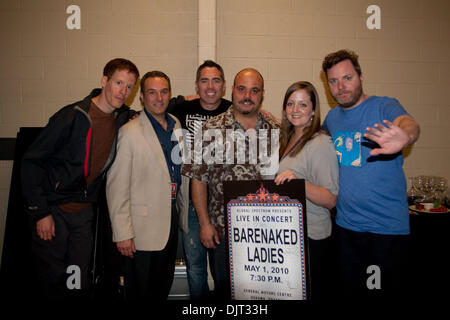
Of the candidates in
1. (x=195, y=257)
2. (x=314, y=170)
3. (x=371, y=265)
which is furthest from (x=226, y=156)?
(x=371, y=265)

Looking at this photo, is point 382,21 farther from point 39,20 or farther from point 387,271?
point 39,20

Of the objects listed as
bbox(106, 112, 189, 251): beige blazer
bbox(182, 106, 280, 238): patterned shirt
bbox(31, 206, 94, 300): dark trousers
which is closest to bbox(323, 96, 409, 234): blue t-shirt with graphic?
bbox(182, 106, 280, 238): patterned shirt

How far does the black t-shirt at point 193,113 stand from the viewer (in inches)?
94.0

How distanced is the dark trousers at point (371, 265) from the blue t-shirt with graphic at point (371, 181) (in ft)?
0.21

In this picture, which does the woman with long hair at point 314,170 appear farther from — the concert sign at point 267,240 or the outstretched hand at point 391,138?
the outstretched hand at point 391,138

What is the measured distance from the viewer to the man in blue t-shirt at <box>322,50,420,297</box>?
178cm

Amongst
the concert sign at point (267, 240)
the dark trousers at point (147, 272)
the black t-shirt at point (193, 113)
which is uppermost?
the black t-shirt at point (193, 113)

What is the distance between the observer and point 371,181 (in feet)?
5.85

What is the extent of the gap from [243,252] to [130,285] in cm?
94

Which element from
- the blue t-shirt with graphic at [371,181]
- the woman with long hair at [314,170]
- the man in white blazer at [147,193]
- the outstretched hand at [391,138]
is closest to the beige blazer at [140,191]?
the man in white blazer at [147,193]

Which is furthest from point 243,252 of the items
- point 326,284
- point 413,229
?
point 413,229

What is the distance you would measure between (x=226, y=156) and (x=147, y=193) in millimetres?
605

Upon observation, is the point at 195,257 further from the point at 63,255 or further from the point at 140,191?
the point at 63,255

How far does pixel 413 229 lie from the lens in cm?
242
